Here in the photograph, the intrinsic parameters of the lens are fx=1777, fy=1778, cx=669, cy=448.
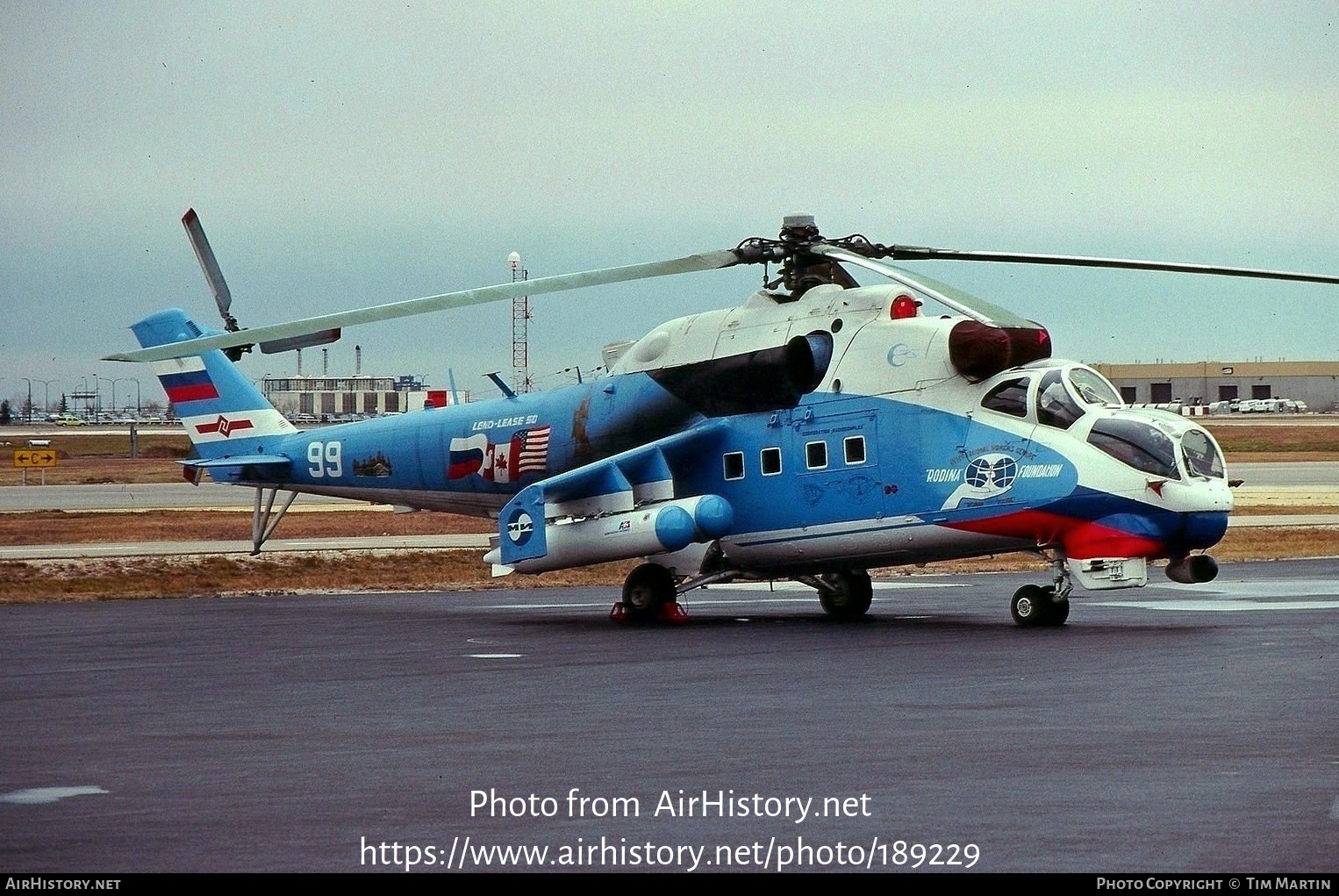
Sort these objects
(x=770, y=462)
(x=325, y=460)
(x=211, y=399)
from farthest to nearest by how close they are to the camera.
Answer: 1. (x=211, y=399)
2. (x=325, y=460)
3. (x=770, y=462)

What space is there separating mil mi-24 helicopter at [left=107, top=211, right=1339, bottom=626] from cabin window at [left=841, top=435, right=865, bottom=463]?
30 mm

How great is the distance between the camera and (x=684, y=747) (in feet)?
42.0

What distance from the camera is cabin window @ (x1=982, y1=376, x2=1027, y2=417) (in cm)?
2219

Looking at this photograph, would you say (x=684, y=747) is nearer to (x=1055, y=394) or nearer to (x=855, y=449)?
(x=1055, y=394)

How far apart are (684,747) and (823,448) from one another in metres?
11.4

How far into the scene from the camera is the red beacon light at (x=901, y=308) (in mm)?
23891

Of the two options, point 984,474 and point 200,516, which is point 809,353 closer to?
point 984,474

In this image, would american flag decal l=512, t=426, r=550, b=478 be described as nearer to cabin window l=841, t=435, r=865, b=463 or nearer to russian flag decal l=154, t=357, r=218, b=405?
cabin window l=841, t=435, r=865, b=463

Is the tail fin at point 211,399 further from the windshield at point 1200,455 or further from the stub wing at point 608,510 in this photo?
the windshield at point 1200,455

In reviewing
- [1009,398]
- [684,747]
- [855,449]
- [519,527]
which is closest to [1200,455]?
[1009,398]

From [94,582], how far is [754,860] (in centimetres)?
2610

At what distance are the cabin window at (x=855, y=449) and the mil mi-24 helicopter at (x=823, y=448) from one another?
30 millimetres

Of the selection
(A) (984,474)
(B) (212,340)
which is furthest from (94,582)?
(A) (984,474)

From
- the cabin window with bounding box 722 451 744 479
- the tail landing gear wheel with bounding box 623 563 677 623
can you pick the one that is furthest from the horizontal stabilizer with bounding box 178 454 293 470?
the cabin window with bounding box 722 451 744 479
